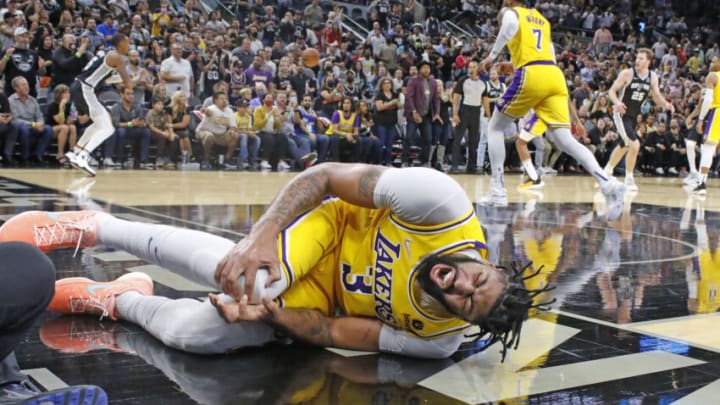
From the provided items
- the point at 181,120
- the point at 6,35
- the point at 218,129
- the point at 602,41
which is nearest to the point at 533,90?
the point at 218,129

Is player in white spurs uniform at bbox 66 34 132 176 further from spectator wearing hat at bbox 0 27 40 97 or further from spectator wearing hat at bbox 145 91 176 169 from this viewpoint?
spectator wearing hat at bbox 145 91 176 169

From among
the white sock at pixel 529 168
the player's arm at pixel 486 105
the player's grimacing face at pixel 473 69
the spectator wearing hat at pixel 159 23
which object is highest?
the spectator wearing hat at pixel 159 23

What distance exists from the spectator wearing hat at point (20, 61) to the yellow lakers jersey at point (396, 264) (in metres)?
10.5

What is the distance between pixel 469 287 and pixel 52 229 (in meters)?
1.64

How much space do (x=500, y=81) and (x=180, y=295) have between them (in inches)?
505

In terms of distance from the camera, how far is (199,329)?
2504mm

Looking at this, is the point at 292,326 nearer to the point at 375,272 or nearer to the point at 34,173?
the point at 375,272

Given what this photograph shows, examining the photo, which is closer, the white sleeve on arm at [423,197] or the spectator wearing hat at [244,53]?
the white sleeve on arm at [423,197]

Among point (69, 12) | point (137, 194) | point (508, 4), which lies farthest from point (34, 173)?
point (508, 4)

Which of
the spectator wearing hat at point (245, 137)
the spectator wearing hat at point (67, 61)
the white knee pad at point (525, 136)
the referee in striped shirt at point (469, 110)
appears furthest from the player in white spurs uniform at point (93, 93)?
the referee in striped shirt at point (469, 110)

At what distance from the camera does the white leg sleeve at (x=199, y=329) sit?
250 centimetres

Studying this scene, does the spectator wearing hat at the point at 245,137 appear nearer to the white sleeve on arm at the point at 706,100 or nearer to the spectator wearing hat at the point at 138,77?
the spectator wearing hat at the point at 138,77

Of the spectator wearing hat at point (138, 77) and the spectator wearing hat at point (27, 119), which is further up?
the spectator wearing hat at point (138, 77)

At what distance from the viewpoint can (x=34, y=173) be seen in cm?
966
